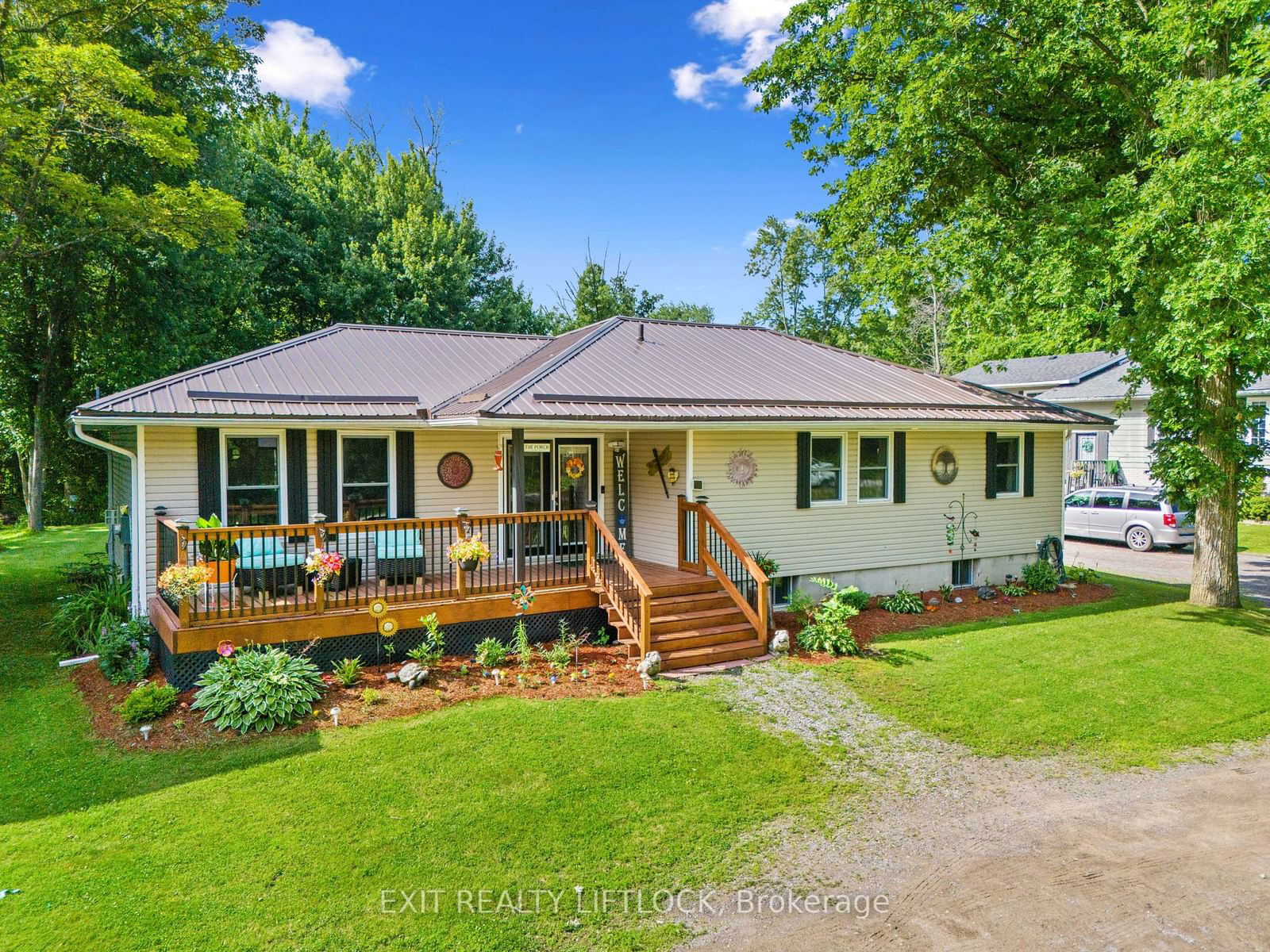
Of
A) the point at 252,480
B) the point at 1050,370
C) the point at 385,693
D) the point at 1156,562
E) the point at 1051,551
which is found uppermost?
the point at 1050,370

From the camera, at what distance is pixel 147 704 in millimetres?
7230

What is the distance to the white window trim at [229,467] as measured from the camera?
9.57 m

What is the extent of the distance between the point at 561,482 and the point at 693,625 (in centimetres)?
357

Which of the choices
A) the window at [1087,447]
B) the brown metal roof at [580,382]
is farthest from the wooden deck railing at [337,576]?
the window at [1087,447]

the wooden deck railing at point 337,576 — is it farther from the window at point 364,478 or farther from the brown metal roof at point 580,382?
the brown metal roof at point 580,382

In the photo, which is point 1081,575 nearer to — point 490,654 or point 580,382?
point 580,382

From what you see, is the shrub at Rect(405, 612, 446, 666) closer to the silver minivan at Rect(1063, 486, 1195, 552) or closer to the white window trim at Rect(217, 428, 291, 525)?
the white window trim at Rect(217, 428, 291, 525)

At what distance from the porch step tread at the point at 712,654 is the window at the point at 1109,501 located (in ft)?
47.6

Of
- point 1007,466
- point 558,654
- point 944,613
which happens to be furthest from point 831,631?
Answer: point 1007,466

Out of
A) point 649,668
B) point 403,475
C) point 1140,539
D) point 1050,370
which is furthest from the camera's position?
point 1050,370

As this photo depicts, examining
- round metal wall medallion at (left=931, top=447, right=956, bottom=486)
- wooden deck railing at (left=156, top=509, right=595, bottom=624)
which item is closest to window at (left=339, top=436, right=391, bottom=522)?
wooden deck railing at (left=156, top=509, right=595, bottom=624)

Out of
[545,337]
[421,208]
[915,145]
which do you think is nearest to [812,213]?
[915,145]

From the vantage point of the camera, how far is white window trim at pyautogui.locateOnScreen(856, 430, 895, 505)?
12102mm

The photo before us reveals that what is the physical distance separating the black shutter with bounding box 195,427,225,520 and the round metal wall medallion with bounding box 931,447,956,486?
11.4 meters
